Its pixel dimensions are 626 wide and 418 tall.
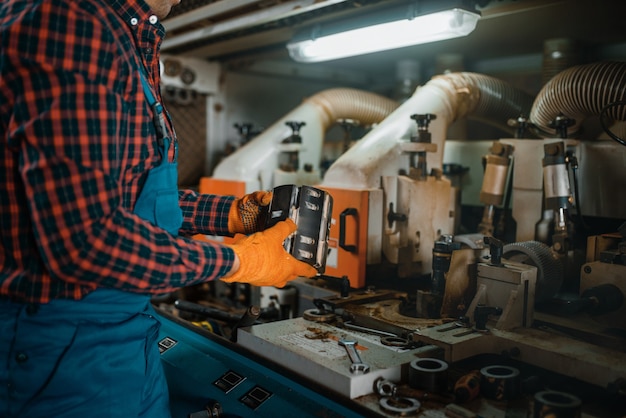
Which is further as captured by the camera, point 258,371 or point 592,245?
point 592,245

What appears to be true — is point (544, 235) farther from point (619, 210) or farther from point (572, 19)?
point (572, 19)

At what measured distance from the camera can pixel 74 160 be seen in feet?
3.32

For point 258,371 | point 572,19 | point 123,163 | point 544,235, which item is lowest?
point 258,371

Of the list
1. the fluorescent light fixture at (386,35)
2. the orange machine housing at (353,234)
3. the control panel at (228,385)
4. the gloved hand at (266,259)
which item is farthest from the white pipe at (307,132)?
the gloved hand at (266,259)

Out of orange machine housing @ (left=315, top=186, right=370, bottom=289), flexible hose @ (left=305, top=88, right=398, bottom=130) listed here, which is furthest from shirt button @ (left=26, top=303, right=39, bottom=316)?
flexible hose @ (left=305, top=88, right=398, bottom=130)

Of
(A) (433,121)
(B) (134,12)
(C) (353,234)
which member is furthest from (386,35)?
(B) (134,12)

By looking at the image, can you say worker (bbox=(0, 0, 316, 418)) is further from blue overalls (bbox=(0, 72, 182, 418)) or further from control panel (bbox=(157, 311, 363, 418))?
control panel (bbox=(157, 311, 363, 418))

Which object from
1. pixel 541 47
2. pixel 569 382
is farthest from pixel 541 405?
pixel 541 47

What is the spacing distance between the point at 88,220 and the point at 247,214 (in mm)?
713

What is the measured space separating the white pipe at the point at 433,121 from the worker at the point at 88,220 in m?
0.79

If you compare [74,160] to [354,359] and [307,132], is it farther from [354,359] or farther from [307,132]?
[307,132]

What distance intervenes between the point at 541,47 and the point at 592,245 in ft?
5.54

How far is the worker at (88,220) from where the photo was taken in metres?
1.01

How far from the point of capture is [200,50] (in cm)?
343
